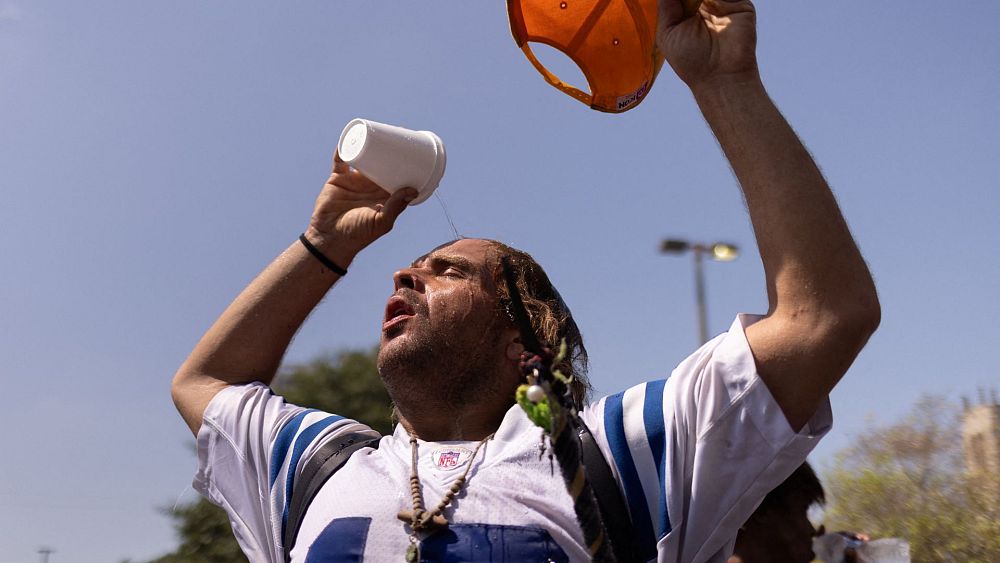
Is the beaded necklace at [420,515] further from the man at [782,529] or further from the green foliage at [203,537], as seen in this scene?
the green foliage at [203,537]

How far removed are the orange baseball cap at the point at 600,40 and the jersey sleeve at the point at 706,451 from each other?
0.89 metres

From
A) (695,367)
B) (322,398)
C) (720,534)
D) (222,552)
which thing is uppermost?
(695,367)

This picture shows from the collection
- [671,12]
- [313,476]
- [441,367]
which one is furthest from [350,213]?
[671,12]

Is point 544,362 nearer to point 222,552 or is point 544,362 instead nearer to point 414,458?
point 414,458

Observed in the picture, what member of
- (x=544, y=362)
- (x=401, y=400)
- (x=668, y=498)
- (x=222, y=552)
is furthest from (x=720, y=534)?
(x=222, y=552)

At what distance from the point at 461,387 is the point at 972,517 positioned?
6958mm

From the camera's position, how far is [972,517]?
806cm

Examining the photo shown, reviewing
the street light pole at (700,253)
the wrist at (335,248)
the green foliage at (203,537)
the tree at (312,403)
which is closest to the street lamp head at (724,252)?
the street light pole at (700,253)

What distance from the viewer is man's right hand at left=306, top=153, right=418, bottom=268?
127 inches

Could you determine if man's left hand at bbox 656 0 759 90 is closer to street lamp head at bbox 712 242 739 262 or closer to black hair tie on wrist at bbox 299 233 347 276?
black hair tie on wrist at bbox 299 233 347 276

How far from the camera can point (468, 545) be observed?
2.21m

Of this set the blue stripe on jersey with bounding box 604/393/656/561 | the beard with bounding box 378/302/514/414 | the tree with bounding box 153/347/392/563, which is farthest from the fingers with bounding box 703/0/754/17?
the tree with bounding box 153/347/392/563

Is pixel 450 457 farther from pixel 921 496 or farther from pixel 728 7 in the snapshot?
pixel 921 496

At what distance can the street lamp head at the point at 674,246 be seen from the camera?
12.1m
